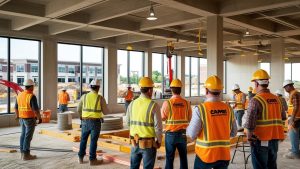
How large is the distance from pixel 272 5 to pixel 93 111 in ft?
20.1

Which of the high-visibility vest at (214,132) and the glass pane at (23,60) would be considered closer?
the high-visibility vest at (214,132)

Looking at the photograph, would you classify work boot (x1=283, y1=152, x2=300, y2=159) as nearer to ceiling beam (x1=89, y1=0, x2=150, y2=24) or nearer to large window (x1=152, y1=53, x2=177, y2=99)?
ceiling beam (x1=89, y1=0, x2=150, y2=24)

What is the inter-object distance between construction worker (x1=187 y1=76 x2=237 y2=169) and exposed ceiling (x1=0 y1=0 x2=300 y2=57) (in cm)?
549

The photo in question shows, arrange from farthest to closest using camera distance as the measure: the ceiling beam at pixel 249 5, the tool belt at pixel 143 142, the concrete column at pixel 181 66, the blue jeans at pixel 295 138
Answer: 1. the concrete column at pixel 181 66
2. the ceiling beam at pixel 249 5
3. the blue jeans at pixel 295 138
4. the tool belt at pixel 143 142

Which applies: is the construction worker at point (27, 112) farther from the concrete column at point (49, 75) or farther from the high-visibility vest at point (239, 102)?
the concrete column at point (49, 75)

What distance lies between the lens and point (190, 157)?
7.37 meters

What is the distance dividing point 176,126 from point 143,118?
103 cm

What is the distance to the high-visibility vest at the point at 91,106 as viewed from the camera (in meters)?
6.37

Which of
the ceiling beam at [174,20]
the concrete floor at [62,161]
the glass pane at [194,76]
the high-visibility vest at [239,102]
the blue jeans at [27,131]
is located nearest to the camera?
the concrete floor at [62,161]

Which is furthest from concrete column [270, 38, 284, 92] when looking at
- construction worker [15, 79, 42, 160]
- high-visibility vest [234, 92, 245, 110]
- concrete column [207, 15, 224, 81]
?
construction worker [15, 79, 42, 160]

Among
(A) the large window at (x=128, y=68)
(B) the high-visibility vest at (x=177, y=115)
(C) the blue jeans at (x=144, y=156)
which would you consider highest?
(A) the large window at (x=128, y=68)

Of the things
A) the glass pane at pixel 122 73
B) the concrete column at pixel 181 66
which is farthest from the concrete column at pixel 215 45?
the concrete column at pixel 181 66

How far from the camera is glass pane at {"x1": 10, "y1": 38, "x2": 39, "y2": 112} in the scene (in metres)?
14.2

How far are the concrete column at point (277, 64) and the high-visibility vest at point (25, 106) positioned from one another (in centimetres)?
1244
